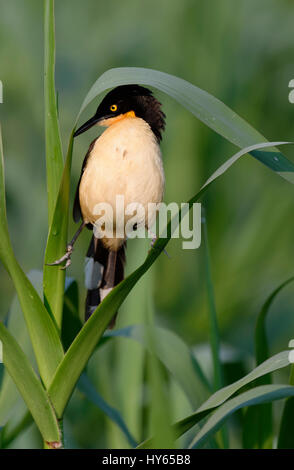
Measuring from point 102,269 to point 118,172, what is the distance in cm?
30

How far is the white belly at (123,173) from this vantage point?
1.14 meters

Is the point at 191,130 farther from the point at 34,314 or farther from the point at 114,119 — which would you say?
the point at 34,314

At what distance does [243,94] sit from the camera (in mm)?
2828

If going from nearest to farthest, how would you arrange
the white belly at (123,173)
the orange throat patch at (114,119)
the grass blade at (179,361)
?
the white belly at (123,173) → the orange throat patch at (114,119) → the grass blade at (179,361)

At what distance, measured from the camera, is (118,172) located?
115cm

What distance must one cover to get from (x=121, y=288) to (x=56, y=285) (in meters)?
0.15

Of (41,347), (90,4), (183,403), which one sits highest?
(90,4)

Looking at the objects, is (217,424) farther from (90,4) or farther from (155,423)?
(90,4)

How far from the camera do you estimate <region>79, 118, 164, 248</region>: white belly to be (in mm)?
1142

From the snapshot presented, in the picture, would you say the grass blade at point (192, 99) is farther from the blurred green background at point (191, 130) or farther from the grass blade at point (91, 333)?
the blurred green background at point (191, 130)

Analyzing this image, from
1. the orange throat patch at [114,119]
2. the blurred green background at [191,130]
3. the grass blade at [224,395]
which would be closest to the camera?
the grass blade at [224,395]

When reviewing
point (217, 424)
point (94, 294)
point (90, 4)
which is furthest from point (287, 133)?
point (217, 424)

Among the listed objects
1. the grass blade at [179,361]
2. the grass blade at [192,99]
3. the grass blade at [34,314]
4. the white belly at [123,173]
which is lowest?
the grass blade at [179,361]

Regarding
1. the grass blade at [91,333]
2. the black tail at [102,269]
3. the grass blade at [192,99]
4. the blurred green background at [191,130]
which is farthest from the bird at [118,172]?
the blurred green background at [191,130]
